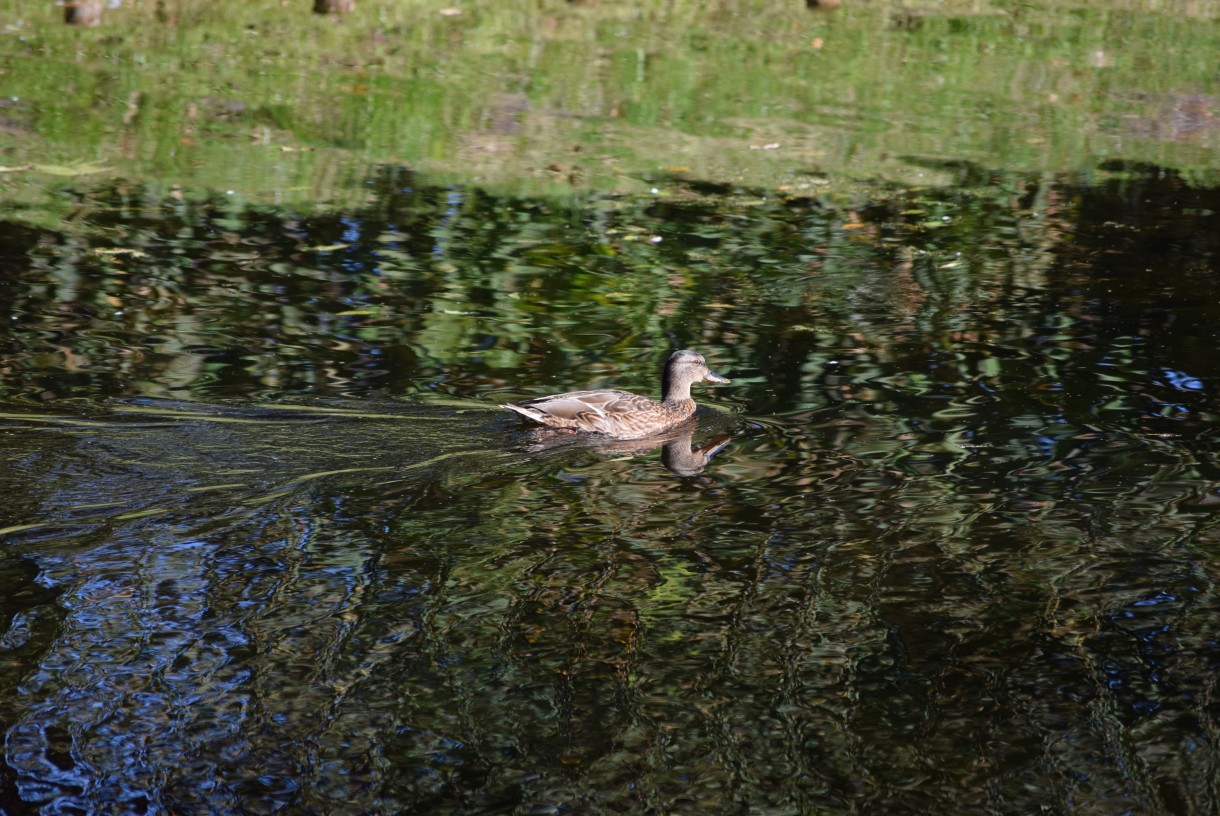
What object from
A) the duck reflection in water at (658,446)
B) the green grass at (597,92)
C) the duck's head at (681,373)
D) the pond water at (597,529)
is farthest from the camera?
the green grass at (597,92)

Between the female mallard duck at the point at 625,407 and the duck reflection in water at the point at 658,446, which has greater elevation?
the female mallard duck at the point at 625,407

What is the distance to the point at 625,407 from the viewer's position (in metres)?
7.46

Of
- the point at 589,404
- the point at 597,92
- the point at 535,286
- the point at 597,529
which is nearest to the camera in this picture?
the point at 597,529

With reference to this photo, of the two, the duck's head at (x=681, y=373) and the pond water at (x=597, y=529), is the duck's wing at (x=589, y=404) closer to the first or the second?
the pond water at (x=597, y=529)

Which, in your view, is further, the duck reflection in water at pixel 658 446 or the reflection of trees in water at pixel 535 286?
the reflection of trees in water at pixel 535 286

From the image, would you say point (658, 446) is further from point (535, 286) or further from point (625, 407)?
point (535, 286)

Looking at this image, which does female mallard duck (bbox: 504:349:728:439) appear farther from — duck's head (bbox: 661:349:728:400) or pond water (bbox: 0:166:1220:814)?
pond water (bbox: 0:166:1220:814)

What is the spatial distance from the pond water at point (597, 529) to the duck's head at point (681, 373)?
27cm

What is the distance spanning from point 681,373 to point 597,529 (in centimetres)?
192

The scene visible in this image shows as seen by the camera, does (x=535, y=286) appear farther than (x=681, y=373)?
Yes

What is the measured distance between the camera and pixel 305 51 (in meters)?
16.6

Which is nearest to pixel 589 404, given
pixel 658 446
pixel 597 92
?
pixel 658 446

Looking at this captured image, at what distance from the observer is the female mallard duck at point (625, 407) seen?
7.21 meters

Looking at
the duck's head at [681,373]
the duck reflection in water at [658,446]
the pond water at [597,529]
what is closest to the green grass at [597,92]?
the pond water at [597,529]
